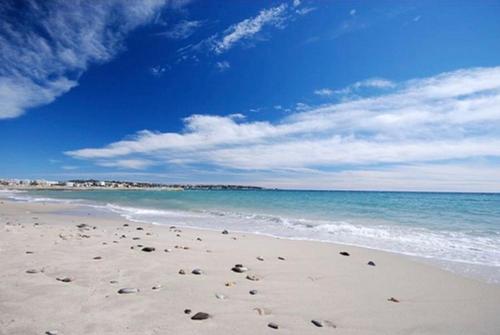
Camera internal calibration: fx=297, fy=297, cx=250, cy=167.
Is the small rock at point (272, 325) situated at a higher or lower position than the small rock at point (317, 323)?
higher

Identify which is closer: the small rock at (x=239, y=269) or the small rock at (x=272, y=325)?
the small rock at (x=272, y=325)

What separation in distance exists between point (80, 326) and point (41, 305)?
930 mm

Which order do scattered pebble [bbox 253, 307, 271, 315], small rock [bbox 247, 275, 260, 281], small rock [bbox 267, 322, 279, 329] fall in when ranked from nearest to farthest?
small rock [bbox 267, 322, 279, 329], scattered pebble [bbox 253, 307, 271, 315], small rock [bbox 247, 275, 260, 281]

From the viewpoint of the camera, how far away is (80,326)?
129 inches

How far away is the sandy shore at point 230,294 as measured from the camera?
3.45 metres

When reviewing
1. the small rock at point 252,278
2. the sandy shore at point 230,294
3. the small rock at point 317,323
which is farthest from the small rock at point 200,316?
the small rock at point 252,278

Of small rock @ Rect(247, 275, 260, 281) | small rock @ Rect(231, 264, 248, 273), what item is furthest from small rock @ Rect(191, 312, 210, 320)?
small rock @ Rect(231, 264, 248, 273)

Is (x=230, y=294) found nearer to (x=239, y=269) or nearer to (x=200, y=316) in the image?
(x=200, y=316)

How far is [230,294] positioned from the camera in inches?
175

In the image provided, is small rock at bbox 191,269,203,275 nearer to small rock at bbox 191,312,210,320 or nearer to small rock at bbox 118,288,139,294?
small rock at bbox 118,288,139,294

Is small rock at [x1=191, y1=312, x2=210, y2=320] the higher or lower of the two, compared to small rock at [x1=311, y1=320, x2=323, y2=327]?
higher

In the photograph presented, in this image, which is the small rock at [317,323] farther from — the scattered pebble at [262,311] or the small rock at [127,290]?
the small rock at [127,290]

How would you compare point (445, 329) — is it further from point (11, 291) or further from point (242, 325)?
point (11, 291)

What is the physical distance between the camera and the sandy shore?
345 cm
